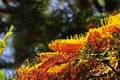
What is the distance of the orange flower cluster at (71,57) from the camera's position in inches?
150

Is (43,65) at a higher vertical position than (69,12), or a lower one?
lower

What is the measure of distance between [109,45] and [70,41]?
30 cm

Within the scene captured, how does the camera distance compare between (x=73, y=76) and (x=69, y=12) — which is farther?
(x=69, y=12)

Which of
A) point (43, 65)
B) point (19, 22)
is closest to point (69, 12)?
point (19, 22)

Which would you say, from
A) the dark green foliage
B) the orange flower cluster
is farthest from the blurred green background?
the orange flower cluster

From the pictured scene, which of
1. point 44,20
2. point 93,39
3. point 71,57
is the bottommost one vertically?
point 71,57

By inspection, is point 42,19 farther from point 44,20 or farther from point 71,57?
point 71,57

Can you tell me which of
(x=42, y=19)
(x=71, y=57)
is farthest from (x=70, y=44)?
(x=42, y=19)

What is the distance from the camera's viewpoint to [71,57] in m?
3.88

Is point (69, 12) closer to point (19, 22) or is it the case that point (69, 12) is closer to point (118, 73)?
point (19, 22)

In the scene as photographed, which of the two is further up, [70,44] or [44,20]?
[44,20]

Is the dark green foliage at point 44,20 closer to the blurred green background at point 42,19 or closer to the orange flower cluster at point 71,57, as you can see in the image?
the blurred green background at point 42,19

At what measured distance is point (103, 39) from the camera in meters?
3.81

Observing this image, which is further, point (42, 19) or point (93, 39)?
point (42, 19)
